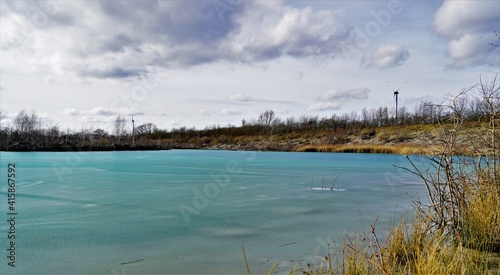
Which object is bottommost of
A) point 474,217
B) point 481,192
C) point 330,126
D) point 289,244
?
point 289,244

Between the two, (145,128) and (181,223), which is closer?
(181,223)

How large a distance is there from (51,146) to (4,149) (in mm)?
3891

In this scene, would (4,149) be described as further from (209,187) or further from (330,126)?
(330,126)

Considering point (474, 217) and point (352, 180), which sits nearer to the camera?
point (474, 217)

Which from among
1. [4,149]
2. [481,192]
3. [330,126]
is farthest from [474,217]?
[330,126]

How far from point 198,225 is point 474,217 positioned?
134 inches

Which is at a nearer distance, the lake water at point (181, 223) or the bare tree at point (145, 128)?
the lake water at point (181, 223)

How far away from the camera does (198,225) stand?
523cm

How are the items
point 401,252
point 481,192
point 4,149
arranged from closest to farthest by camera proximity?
point 401,252, point 481,192, point 4,149

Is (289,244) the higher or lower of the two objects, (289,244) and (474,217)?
the lower

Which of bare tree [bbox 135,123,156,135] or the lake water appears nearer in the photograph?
the lake water

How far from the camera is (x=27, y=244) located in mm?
4219

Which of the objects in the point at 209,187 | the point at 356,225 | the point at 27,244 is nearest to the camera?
the point at 27,244

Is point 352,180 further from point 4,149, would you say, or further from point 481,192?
point 4,149
